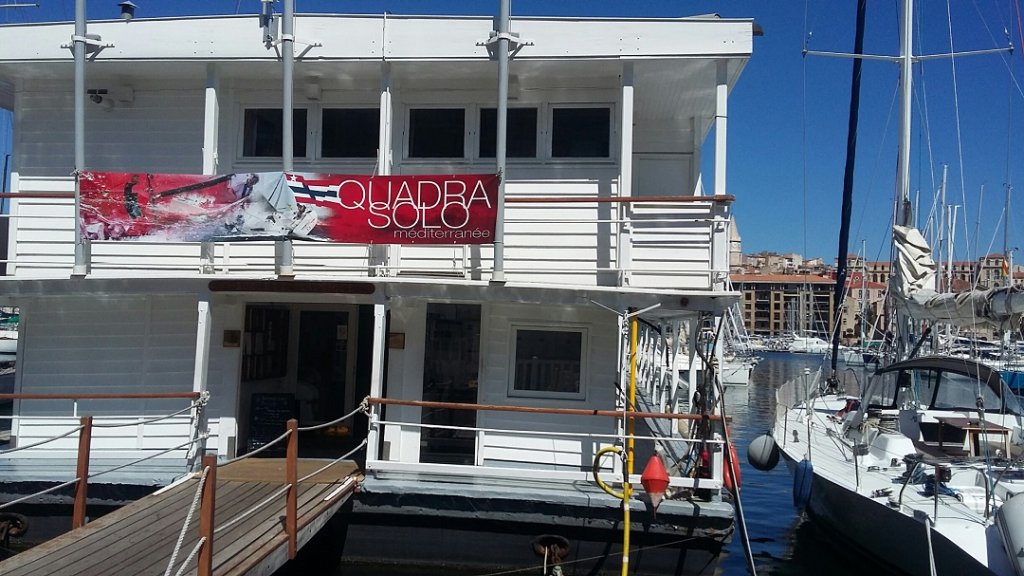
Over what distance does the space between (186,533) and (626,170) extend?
644 cm

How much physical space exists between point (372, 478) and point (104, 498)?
3.05 metres

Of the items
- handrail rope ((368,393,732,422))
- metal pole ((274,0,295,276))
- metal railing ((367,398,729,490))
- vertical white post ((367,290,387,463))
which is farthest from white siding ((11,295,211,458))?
handrail rope ((368,393,732,422))

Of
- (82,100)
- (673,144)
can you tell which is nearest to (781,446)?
(673,144)

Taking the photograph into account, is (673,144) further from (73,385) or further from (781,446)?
(73,385)

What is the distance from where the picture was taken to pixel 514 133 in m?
11.0

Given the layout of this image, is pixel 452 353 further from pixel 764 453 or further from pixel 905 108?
pixel 905 108

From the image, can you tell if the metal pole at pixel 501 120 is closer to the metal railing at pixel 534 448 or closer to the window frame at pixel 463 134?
the window frame at pixel 463 134

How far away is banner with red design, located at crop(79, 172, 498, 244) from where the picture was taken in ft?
31.9

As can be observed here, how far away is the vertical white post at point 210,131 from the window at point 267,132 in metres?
0.74

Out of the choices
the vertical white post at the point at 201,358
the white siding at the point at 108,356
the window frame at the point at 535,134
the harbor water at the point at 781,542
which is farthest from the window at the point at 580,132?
the harbor water at the point at 781,542

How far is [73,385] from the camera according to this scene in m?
11.2

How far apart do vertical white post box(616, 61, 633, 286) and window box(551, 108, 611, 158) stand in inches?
22.8

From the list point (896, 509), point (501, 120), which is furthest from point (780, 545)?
point (501, 120)

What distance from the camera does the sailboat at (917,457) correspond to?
928cm
